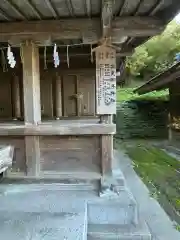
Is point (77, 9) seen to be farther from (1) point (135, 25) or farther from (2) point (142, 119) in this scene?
(2) point (142, 119)

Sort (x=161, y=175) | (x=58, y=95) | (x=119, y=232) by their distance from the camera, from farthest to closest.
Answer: (x=58, y=95) → (x=161, y=175) → (x=119, y=232)

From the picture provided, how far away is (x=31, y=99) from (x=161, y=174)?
154 inches

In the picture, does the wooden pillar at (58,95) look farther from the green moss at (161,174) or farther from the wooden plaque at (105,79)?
the wooden plaque at (105,79)

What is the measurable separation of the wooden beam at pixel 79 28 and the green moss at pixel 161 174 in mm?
2947

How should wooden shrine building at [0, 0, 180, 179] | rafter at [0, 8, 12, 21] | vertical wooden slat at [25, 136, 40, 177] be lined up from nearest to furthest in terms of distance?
Answer: 1. rafter at [0, 8, 12, 21]
2. wooden shrine building at [0, 0, 180, 179]
3. vertical wooden slat at [25, 136, 40, 177]

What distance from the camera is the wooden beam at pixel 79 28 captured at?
512 centimetres

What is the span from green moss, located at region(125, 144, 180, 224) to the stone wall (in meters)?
4.73

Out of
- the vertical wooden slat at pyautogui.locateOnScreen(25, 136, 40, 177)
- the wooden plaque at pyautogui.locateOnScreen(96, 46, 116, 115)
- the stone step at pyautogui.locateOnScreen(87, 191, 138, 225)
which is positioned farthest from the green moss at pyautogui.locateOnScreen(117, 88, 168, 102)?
the stone step at pyautogui.locateOnScreen(87, 191, 138, 225)

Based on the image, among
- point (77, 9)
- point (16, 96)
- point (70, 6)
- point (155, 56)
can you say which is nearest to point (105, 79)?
point (77, 9)

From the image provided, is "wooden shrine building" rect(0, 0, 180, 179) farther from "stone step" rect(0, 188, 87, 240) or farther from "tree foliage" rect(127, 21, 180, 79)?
"tree foliage" rect(127, 21, 180, 79)

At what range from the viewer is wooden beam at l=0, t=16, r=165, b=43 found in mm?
5121

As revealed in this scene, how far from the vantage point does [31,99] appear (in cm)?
528

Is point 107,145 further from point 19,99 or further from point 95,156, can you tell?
point 19,99

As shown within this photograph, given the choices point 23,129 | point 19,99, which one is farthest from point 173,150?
point 23,129
